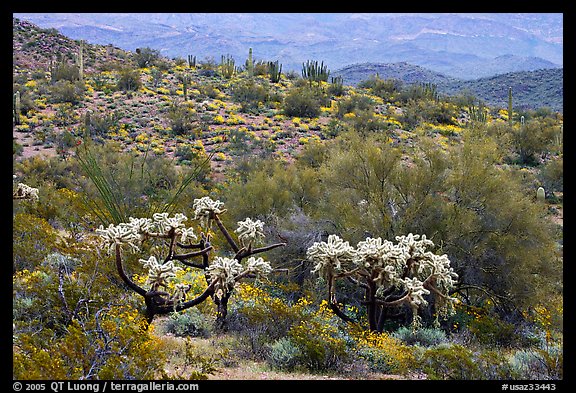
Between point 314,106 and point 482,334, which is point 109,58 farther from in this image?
point 482,334

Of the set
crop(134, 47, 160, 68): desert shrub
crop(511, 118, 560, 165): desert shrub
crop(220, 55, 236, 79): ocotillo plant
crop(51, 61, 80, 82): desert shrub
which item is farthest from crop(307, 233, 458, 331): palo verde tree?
crop(134, 47, 160, 68): desert shrub

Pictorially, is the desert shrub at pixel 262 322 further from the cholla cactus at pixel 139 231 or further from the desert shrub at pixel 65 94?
the desert shrub at pixel 65 94

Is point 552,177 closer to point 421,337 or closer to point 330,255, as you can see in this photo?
point 421,337

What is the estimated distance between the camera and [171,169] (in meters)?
22.0

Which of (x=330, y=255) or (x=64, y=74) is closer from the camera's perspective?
(x=330, y=255)

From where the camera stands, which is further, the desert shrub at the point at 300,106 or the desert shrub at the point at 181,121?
the desert shrub at the point at 300,106

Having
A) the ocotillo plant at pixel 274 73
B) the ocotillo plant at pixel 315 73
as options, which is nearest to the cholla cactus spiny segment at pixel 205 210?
the ocotillo plant at pixel 315 73

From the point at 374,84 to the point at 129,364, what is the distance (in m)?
42.7

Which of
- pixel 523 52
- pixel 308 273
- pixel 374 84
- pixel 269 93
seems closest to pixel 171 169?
pixel 308 273

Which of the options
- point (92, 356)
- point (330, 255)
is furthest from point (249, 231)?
point (92, 356)

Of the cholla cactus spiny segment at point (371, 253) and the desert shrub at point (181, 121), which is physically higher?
the cholla cactus spiny segment at point (371, 253)
